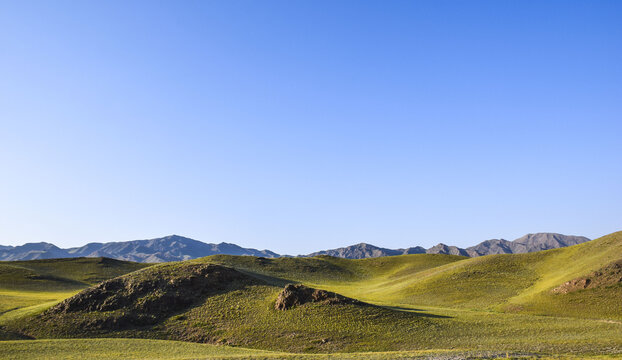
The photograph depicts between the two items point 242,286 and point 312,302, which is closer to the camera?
point 312,302

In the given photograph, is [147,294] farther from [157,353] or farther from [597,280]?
[597,280]

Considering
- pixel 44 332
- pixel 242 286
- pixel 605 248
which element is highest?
pixel 605 248

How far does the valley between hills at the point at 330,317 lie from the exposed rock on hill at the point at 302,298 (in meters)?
0.18

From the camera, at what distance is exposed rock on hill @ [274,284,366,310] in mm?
59938

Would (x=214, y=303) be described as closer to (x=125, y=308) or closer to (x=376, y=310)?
(x=125, y=308)

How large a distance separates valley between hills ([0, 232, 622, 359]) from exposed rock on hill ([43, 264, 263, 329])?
0.18 m

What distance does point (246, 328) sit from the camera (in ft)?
179

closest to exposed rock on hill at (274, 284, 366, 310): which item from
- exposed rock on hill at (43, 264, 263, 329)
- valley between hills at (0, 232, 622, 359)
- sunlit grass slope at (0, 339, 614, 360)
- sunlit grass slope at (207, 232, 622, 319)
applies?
valley between hills at (0, 232, 622, 359)

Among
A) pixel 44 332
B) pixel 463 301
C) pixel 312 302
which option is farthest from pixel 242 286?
pixel 463 301

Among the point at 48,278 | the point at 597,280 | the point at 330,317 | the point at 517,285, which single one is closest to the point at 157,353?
the point at 330,317

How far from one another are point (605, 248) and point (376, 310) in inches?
2257

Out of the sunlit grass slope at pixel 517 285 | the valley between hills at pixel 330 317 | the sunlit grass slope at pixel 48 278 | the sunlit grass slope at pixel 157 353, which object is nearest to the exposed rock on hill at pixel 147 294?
the valley between hills at pixel 330 317

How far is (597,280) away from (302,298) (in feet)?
162

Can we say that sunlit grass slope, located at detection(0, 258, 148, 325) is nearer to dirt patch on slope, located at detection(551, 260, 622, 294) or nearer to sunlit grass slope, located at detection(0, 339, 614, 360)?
sunlit grass slope, located at detection(0, 339, 614, 360)
